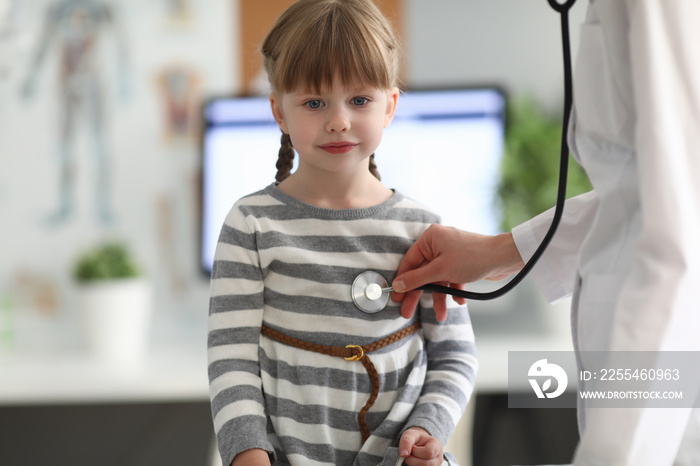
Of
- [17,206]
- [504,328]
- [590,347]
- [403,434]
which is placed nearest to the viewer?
[590,347]

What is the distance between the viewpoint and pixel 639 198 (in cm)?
53

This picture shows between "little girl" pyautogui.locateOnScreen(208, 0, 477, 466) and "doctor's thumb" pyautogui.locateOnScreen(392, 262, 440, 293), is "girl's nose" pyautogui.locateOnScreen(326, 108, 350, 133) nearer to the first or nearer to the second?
"little girl" pyautogui.locateOnScreen(208, 0, 477, 466)

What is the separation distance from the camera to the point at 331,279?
695mm

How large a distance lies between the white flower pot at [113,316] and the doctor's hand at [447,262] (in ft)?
4.17

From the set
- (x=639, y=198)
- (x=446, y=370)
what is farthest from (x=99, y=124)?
(x=639, y=198)

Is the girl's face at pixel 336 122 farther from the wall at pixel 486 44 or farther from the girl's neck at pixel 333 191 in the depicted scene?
the wall at pixel 486 44

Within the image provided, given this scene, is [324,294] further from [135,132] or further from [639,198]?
[135,132]

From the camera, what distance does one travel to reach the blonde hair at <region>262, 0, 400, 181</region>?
66cm

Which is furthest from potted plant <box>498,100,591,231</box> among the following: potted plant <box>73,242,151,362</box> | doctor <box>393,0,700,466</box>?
doctor <box>393,0,700,466</box>

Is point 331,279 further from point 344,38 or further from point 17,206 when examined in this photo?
point 17,206

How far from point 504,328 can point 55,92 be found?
150 centimetres

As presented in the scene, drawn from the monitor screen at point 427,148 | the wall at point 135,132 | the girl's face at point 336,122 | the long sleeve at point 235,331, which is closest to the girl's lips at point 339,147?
the girl's face at point 336,122

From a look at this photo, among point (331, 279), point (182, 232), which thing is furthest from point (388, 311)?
point (182, 232)

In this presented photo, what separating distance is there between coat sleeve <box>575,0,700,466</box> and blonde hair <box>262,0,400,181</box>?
0.25 m
